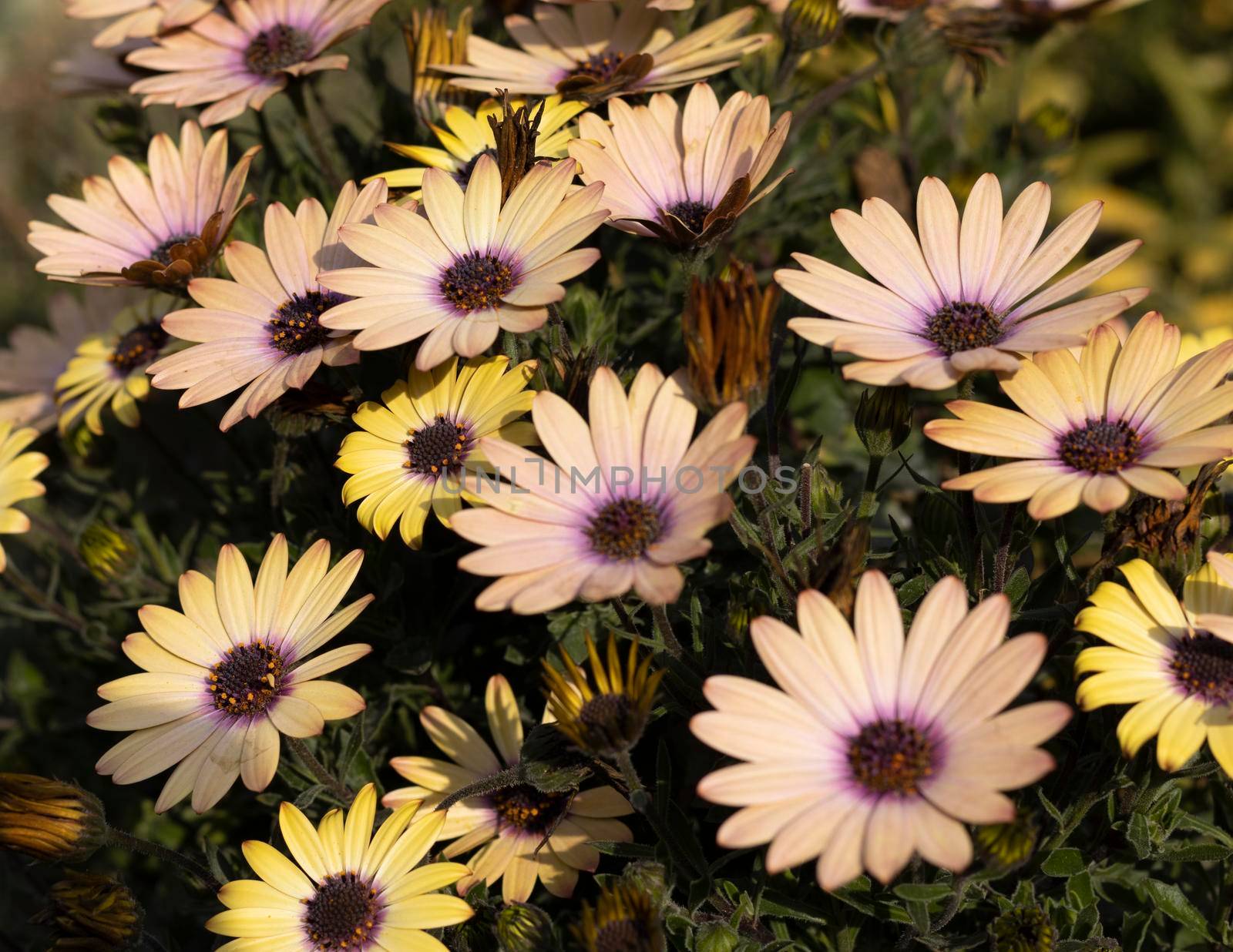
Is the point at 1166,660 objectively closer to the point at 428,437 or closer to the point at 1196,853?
the point at 1196,853

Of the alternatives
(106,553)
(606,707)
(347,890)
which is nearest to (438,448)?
(606,707)

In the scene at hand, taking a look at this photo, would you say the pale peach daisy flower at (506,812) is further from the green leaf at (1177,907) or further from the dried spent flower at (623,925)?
the green leaf at (1177,907)

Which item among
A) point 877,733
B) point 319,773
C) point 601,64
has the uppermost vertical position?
point 601,64

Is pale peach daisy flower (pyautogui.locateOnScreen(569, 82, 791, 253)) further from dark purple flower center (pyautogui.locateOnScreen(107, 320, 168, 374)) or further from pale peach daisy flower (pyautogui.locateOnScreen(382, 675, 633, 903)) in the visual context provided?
dark purple flower center (pyautogui.locateOnScreen(107, 320, 168, 374))

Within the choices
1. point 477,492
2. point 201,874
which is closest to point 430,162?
point 477,492

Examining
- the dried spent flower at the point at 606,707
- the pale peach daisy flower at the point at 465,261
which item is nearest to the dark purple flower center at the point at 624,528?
the dried spent flower at the point at 606,707

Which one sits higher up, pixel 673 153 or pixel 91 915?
pixel 673 153

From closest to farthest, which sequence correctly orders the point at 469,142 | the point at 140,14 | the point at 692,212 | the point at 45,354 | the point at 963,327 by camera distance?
the point at 963,327
the point at 692,212
the point at 469,142
the point at 140,14
the point at 45,354

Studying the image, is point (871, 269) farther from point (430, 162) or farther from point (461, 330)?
point (430, 162)
